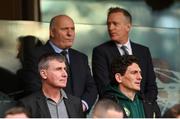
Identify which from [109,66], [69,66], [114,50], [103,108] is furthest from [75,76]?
[103,108]

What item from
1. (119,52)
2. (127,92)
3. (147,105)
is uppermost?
(119,52)

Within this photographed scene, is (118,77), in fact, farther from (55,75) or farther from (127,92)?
(55,75)

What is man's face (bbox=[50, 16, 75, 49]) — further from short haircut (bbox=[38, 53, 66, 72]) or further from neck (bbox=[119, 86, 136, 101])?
neck (bbox=[119, 86, 136, 101])

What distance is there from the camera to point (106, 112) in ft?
12.5

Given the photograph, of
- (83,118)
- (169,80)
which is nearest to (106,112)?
(83,118)

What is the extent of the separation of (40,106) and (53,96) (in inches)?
5.3

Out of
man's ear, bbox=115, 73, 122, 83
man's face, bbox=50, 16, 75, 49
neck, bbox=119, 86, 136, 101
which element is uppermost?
man's face, bbox=50, 16, 75, 49

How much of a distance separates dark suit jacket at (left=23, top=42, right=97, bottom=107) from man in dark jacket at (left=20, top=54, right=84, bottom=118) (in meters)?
0.33

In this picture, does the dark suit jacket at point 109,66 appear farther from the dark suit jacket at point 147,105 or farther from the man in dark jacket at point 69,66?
the dark suit jacket at point 147,105

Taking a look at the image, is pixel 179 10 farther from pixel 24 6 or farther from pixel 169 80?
pixel 24 6

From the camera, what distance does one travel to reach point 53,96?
4367 mm

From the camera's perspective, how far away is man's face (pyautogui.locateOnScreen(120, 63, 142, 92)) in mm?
4578

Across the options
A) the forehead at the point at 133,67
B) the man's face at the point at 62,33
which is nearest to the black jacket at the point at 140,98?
the forehead at the point at 133,67

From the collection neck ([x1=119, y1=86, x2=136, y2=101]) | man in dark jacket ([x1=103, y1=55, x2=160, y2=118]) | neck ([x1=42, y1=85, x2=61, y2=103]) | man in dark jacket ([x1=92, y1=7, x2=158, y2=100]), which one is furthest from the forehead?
neck ([x1=42, y1=85, x2=61, y2=103])
